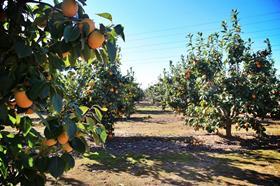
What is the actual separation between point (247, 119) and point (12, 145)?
30.4 feet

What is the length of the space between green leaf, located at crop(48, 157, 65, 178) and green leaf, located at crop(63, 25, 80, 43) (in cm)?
60

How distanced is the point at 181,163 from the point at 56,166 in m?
6.29

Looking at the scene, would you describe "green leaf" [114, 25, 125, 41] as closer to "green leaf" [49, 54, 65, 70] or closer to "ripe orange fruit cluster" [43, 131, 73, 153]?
"green leaf" [49, 54, 65, 70]

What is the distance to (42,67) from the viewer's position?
154 cm

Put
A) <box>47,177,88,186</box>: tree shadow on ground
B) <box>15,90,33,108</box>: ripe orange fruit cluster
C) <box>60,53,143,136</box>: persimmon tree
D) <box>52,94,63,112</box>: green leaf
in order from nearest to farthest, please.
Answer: <box>52,94,63,112</box>: green leaf
<box>15,90,33,108</box>: ripe orange fruit cluster
<box>47,177,88,186</box>: tree shadow on ground
<box>60,53,143,136</box>: persimmon tree

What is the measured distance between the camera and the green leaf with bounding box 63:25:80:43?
1.23 meters

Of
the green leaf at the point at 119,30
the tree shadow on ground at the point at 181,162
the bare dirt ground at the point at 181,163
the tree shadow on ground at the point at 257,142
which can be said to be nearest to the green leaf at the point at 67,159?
the green leaf at the point at 119,30

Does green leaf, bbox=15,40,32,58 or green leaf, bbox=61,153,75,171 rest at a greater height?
green leaf, bbox=15,40,32,58

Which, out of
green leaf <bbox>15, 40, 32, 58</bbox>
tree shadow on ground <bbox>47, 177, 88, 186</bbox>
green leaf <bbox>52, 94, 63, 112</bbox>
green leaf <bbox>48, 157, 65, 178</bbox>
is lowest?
tree shadow on ground <bbox>47, 177, 88, 186</bbox>

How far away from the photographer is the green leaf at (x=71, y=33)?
4.03ft

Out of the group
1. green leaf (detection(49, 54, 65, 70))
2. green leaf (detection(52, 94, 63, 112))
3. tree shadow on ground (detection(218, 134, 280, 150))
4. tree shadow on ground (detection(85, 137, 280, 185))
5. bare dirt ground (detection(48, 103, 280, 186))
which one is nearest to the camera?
green leaf (detection(52, 94, 63, 112))

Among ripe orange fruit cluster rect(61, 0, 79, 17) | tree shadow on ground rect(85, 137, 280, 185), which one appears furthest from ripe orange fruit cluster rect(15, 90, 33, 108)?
tree shadow on ground rect(85, 137, 280, 185)

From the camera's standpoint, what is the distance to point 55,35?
1347 millimetres

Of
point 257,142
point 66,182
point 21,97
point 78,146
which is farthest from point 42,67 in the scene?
point 257,142
